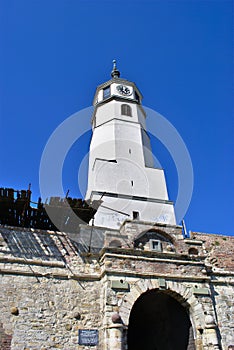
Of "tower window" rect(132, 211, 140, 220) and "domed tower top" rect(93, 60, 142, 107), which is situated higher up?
"domed tower top" rect(93, 60, 142, 107)

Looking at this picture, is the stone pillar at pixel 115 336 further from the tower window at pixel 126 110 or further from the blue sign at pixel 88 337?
Result: the tower window at pixel 126 110

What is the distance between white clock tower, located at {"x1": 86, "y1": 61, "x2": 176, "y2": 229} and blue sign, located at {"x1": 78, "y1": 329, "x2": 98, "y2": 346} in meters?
8.52

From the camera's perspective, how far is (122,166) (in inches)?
922

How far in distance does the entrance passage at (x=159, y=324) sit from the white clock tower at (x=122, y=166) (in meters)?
6.08

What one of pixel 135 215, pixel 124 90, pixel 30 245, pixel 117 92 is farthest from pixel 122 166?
pixel 30 245

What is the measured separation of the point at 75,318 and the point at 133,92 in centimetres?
2232

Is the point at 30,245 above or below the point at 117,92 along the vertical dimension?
below

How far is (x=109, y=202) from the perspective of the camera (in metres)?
21.0

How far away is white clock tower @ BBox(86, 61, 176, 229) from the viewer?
2117 cm

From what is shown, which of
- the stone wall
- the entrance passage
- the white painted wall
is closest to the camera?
the stone wall

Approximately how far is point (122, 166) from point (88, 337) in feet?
45.8

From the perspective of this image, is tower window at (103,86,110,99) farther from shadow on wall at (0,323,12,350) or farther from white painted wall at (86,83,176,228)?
shadow on wall at (0,323,12,350)

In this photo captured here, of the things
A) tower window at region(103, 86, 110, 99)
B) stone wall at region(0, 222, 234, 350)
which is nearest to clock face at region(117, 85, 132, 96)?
tower window at region(103, 86, 110, 99)

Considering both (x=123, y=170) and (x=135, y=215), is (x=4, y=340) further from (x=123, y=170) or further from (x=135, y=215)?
(x=123, y=170)
